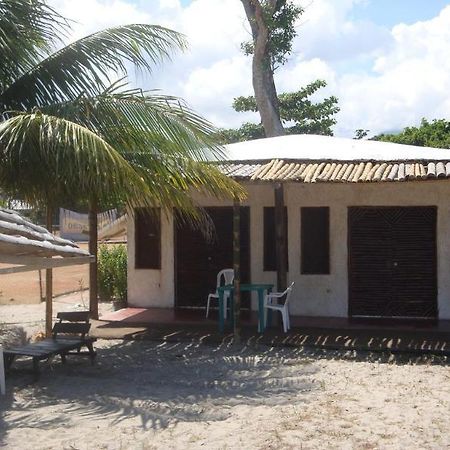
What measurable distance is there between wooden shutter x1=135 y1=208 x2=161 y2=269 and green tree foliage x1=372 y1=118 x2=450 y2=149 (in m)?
14.9

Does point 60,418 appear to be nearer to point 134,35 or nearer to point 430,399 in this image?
point 430,399

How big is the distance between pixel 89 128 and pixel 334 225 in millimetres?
5002

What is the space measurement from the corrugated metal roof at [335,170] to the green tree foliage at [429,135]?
14564 mm

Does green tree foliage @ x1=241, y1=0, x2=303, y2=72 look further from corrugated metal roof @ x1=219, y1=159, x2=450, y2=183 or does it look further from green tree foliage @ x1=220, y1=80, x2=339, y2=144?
corrugated metal roof @ x1=219, y1=159, x2=450, y2=183

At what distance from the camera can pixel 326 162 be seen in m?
11.1

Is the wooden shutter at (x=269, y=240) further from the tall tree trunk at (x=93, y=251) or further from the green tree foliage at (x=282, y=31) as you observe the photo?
the green tree foliage at (x=282, y=31)

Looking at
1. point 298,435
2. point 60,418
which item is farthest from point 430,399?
point 60,418

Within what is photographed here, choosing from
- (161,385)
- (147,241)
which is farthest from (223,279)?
(161,385)

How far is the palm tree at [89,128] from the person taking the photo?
7.46m

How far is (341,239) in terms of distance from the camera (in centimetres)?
1166

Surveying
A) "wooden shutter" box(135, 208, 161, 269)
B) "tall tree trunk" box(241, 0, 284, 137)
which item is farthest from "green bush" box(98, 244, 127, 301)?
"tall tree trunk" box(241, 0, 284, 137)

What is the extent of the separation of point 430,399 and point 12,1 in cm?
694

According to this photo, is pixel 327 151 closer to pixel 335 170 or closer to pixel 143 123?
pixel 335 170

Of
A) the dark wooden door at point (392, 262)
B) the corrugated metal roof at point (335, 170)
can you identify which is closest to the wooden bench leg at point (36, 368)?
the corrugated metal roof at point (335, 170)
